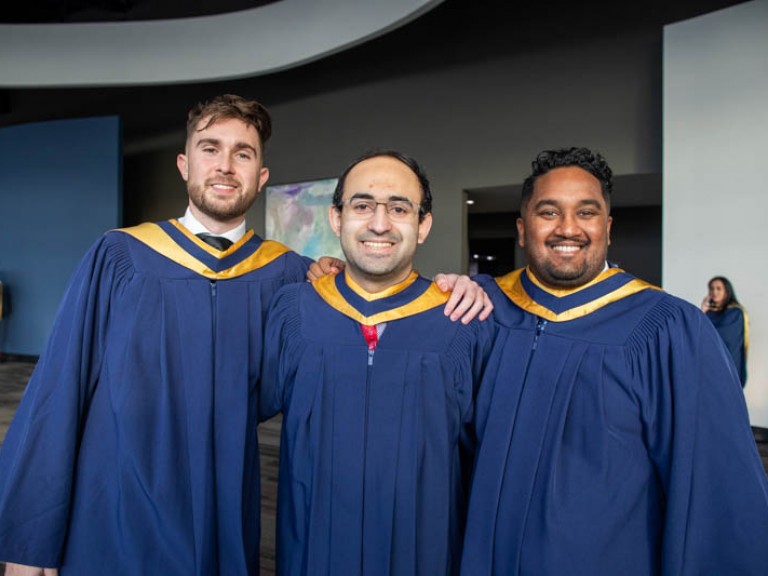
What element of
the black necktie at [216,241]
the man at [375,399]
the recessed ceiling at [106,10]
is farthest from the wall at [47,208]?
the man at [375,399]

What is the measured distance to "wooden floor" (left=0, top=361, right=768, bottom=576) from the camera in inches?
115

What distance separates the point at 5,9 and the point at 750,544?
41.6 feet

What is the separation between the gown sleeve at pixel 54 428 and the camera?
1402 millimetres

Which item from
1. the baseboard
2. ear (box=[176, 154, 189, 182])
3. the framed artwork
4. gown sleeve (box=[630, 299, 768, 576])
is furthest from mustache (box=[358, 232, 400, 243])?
the baseboard

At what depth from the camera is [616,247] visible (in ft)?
28.6

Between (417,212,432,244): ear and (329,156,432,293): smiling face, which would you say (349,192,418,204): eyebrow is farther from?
(417,212,432,244): ear

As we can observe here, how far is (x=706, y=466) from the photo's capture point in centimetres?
131

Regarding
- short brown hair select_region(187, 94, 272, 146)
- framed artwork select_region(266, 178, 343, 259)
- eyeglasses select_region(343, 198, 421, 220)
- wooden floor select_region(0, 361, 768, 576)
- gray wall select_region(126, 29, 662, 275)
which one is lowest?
wooden floor select_region(0, 361, 768, 576)

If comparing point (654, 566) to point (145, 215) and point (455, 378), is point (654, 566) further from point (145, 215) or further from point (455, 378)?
point (145, 215)

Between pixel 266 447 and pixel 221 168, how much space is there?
3487 mm

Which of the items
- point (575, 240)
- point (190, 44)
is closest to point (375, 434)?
point (575, 240)

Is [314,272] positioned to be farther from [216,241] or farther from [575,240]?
[575,240]

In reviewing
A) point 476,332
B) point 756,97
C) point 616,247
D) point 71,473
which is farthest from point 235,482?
point 616,247

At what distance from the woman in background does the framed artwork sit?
15.3 ft
